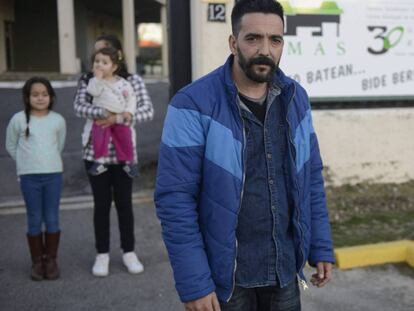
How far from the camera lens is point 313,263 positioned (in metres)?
2.46

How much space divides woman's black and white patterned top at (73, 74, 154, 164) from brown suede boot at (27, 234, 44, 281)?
74 centimetres

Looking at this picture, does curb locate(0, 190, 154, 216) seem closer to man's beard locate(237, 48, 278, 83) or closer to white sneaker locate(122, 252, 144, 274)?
white sneaker locate(122, 252, 144, 274)

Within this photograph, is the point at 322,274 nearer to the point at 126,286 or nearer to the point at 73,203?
the point at 126,286

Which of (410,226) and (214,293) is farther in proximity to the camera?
(410,226)

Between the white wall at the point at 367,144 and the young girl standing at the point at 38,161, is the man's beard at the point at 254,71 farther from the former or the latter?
the white wall at the point at 367,144

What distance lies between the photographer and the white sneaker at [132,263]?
427 cm

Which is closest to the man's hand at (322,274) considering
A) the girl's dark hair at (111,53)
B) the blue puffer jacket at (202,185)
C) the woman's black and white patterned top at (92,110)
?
the blue puffer jacket at (202,185)

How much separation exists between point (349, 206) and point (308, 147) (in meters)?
3.75

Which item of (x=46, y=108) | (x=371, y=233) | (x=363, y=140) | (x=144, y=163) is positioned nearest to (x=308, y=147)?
(x=46, y=108)

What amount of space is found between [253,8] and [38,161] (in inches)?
95.5

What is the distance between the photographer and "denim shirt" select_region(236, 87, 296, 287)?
7.22 feet

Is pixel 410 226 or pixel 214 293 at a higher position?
pixel 214 293

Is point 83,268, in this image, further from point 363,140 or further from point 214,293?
point 363,140

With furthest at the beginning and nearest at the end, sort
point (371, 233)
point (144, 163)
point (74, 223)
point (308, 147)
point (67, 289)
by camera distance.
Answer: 1. point (144, 163)
2. point (74, 223)
3. point (371, 233)
4. point (67, 289)
5. point (308, 147)
